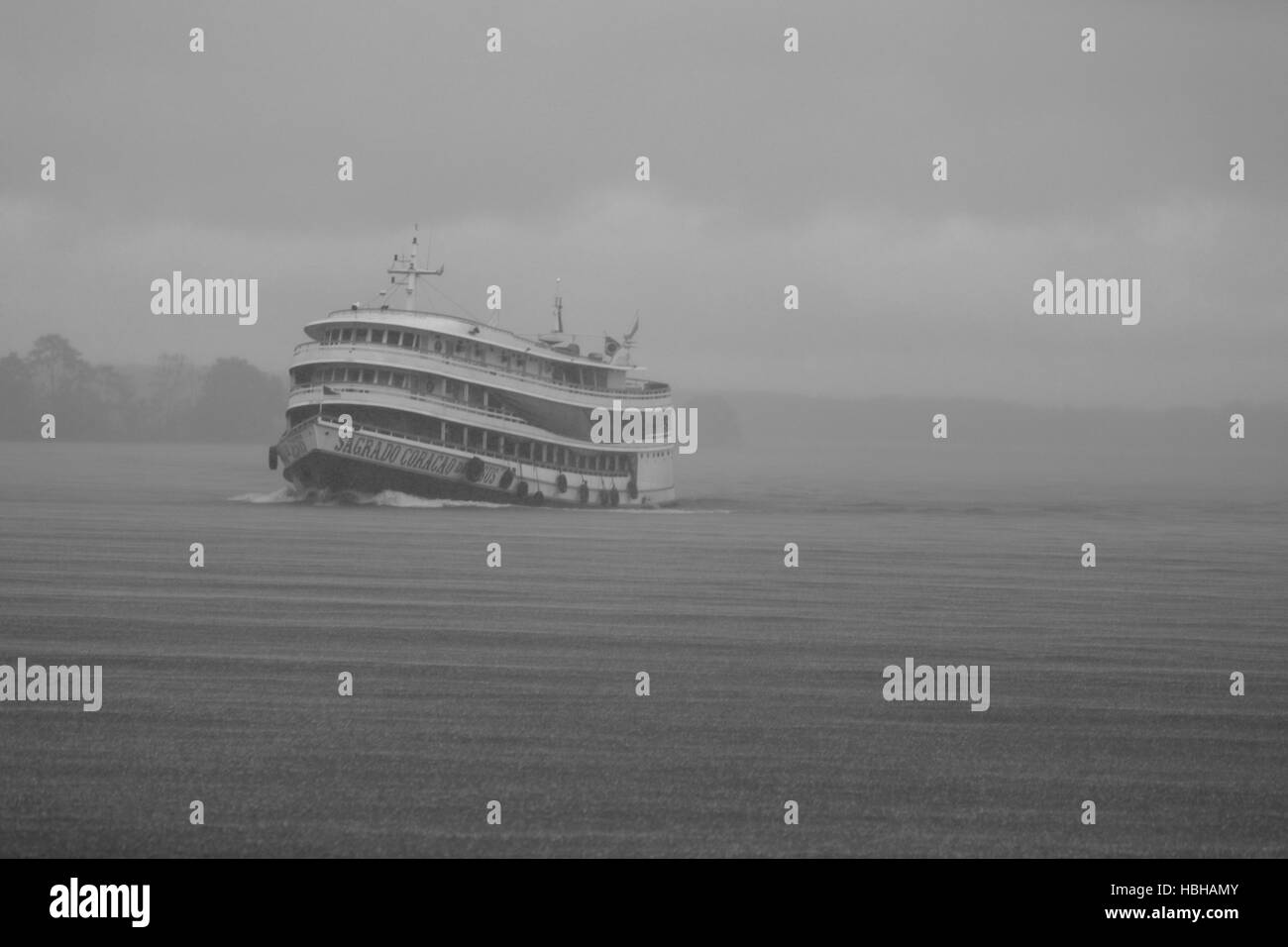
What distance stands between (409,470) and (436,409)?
90.4 inches

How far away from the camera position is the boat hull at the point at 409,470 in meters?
48.4

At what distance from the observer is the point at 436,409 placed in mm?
49531

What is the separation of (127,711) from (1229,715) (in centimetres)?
1290

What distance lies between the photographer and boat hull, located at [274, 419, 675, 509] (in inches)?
1905

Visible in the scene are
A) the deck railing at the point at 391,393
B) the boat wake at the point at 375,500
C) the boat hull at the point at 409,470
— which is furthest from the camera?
the boat wake at the point at 375,500

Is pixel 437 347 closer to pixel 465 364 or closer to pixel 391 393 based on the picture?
pixel 465 364

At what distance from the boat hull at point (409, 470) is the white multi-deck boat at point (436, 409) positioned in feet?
0.14

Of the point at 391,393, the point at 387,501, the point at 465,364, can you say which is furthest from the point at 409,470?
the point at 465,364

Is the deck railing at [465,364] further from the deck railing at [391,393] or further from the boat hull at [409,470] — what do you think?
the boat hull at [409,470]

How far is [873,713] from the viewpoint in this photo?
18141 mm

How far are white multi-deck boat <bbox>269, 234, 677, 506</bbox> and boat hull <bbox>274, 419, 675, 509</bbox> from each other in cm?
4

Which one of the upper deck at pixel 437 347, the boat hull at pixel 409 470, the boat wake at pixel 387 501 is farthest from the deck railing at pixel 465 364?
the boat wake at pixel 387 501

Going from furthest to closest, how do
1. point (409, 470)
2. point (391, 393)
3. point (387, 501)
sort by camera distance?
point (387, 501) < point (409, 470) < point (391, 393)
